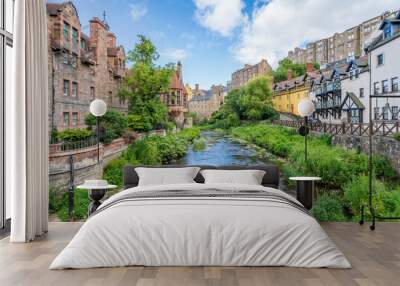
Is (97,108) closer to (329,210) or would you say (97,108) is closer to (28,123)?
(28,123)

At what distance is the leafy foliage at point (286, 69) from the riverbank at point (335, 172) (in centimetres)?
76

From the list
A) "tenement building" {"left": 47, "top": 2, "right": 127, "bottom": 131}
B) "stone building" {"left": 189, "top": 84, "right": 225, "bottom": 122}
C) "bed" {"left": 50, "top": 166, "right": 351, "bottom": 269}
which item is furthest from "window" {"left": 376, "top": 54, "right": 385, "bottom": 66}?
"tenement building" {"left": 47, "top": 2, "right": 127, "bottom": 131}

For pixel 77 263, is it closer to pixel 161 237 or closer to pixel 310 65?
pixel 161 237

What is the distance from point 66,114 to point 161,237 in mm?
3010

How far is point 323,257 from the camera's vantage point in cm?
343

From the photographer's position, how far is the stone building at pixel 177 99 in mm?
6316

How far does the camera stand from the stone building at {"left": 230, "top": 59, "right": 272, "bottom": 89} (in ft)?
20.9

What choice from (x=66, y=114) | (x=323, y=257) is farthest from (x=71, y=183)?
(x=323, y=257)

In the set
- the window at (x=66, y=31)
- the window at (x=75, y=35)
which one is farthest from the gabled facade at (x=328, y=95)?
the window at (x=66, y=31)

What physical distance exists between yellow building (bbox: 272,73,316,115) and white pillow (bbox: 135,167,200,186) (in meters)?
1.80

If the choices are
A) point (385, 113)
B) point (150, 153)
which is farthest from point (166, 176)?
point (385, 113)

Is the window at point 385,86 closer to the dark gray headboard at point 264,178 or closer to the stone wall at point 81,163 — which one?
the dark gray headboard at point 264,178

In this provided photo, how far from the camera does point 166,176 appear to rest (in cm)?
520

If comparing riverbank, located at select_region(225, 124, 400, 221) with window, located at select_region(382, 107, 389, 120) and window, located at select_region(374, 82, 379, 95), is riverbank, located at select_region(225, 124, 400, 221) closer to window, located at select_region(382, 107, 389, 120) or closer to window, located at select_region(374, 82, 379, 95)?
window, located at select_region(382, 107, 389, 120)
